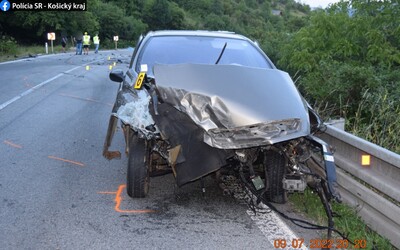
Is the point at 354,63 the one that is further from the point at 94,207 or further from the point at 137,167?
the point at 94,207

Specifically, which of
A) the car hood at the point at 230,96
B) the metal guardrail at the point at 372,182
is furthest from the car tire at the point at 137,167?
the metal guardrail at the point at 372,182

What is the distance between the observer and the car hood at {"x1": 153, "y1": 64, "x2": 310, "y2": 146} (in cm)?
401

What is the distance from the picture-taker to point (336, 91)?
7832 millimetres

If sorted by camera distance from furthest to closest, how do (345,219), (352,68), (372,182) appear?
(352,68) < (345,219) < (372,182)

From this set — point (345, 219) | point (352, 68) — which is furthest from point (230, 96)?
point (352, 68)

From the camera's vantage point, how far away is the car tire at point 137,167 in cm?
450

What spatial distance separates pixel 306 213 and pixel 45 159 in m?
3.57

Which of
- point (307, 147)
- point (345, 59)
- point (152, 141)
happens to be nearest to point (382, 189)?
point (307, 147)
